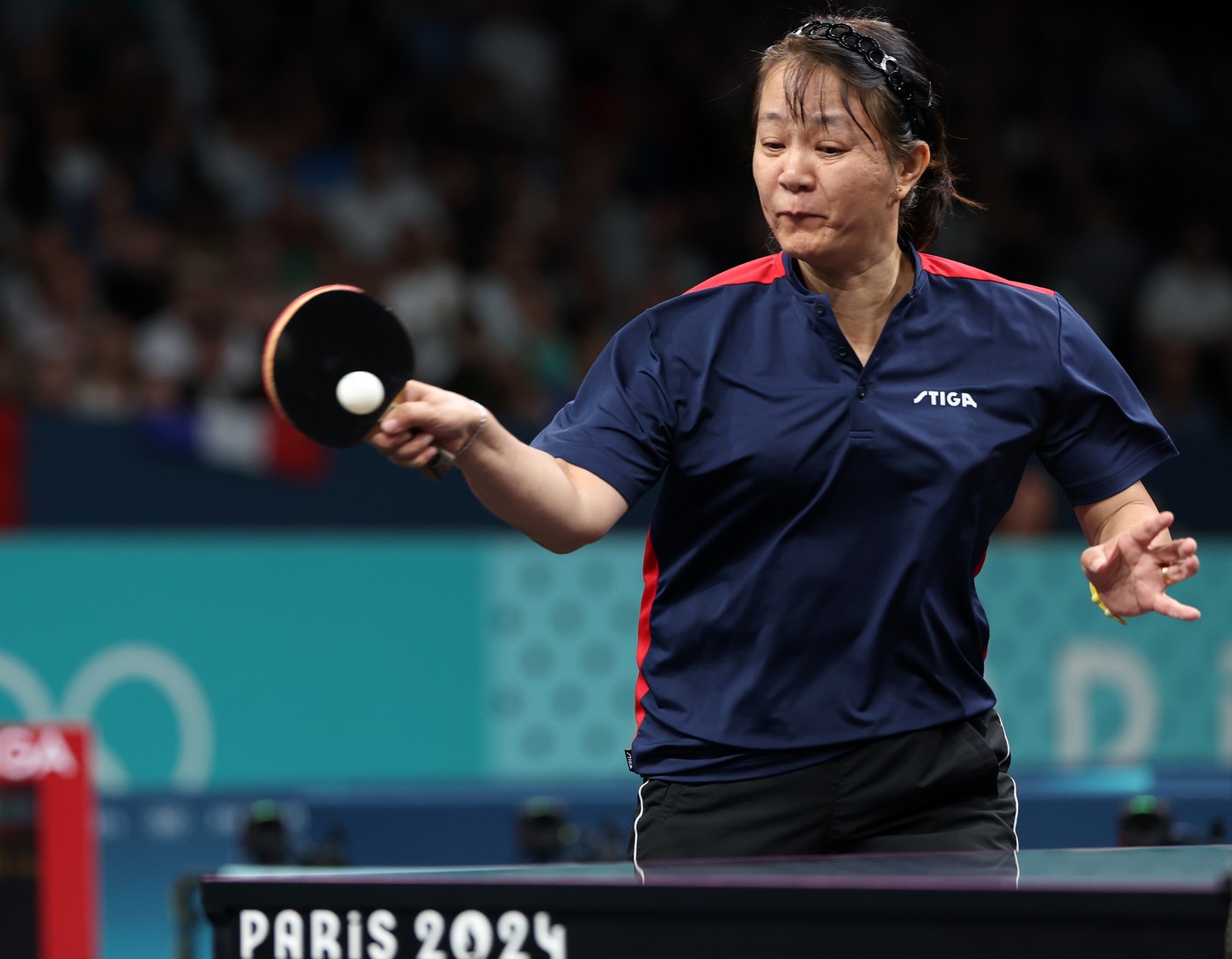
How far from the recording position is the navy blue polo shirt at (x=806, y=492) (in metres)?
2.37

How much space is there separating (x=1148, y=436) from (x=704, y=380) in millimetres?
642

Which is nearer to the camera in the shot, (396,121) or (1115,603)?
(1115,603)

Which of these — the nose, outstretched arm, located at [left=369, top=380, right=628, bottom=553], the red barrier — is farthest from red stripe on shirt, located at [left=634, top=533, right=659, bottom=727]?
the red barrier

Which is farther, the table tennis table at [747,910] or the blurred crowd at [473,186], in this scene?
the blurred crowd at [473,186]

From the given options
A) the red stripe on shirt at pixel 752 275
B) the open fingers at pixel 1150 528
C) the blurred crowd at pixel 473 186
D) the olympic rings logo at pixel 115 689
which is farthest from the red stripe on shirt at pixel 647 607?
the blurred crowd at pixel 473 186

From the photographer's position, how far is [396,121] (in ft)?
26.9

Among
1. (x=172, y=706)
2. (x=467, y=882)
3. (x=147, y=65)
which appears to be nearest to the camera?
(x=467, y=882)

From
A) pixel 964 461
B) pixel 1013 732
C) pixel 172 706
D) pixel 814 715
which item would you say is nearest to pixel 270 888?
pixel 814 715

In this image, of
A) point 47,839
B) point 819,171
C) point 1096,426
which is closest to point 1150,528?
point 1096,426

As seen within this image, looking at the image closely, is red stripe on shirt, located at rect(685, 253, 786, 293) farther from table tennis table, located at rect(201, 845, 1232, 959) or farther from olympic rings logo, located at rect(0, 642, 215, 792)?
olympic rings logo, located at rect(0, 642, 215, 792)

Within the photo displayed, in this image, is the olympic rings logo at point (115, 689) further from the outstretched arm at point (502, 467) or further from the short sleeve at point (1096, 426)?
the short sleeve at point (1096, 426)

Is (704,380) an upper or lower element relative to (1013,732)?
upper

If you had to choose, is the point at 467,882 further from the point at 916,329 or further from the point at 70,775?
the point at 70,775

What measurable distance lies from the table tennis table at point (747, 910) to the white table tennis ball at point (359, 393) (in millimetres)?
501
